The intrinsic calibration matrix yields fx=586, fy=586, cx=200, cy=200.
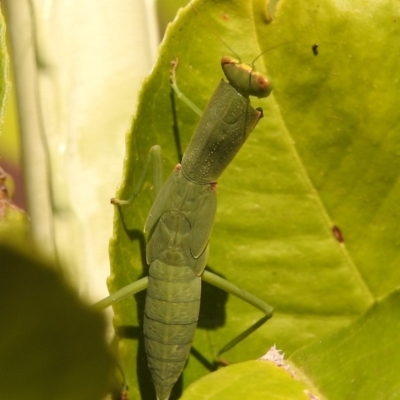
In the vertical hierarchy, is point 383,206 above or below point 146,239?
above

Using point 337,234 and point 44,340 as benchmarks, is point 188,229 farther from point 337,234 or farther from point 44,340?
point 44,340

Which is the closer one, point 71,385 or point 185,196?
point 71,385

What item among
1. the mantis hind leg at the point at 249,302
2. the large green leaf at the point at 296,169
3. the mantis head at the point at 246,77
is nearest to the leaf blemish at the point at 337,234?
the large green leaf at the point at 296,169

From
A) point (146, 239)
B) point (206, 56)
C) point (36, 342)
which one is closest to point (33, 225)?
point (146, 239)

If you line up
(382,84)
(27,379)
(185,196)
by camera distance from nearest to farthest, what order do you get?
(27,379) < (382,84) < (185,196)

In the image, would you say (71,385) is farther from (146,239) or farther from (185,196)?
(185,196)
